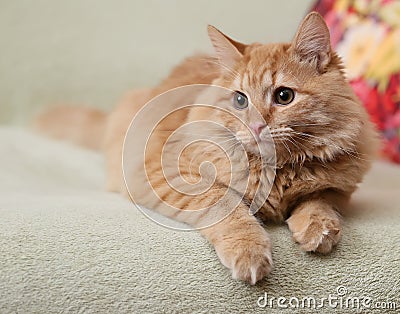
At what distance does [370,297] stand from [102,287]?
0.52 m

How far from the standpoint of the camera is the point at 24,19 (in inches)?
95.7

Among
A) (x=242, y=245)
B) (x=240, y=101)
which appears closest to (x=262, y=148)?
(x=240, y=101)

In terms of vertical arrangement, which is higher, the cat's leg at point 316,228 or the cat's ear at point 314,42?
the cat's ear at point 314,42

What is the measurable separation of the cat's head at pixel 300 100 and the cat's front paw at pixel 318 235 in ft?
0.55

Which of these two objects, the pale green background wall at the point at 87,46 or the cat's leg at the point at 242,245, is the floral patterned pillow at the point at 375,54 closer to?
the pale green background wall at the point at 87,46

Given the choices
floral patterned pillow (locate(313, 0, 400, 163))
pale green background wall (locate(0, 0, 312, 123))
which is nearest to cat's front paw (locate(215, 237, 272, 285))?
floral patterned pillow (locate(313, 0, 400, 163))

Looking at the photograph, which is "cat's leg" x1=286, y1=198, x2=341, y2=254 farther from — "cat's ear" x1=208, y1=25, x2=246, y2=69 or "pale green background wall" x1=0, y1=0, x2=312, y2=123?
"pale green background wall" x1=0, y1=0, x2=312, y2=123

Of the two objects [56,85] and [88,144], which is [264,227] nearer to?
[88,144]

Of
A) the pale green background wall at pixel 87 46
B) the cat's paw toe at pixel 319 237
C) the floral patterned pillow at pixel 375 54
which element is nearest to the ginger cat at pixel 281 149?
the cat's paw toe at pixel 319 237

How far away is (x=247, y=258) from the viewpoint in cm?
103

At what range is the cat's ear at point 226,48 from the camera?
1303 millimetres

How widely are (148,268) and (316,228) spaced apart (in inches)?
13.6

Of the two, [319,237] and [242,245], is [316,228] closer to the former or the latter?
[319,237]

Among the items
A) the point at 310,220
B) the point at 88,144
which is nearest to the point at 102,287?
the point at 310,220
